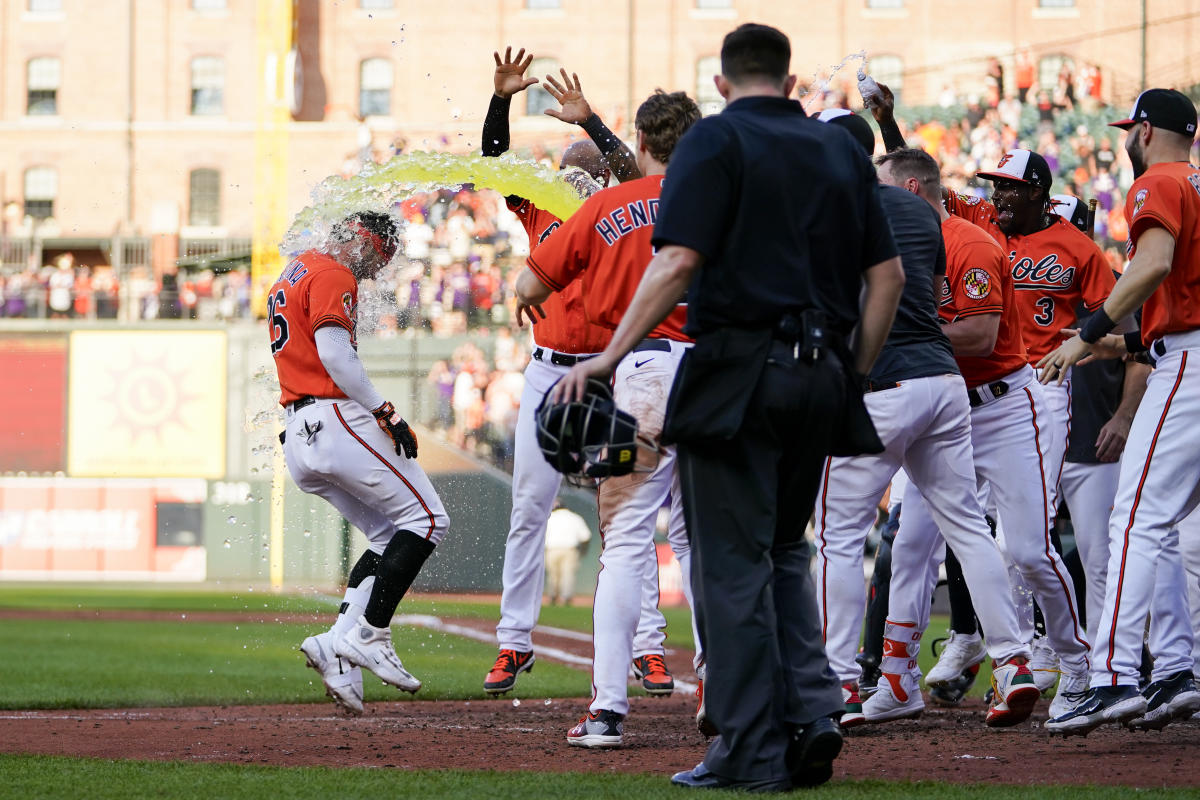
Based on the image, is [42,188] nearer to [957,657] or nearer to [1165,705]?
[957,657]

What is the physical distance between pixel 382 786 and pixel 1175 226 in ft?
11.3

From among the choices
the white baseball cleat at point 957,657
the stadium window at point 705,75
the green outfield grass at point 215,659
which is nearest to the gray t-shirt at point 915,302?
the white baseball cleat at point 957,657

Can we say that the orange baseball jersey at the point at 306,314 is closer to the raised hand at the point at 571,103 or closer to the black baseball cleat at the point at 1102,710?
the raised hand at the point at 571,103

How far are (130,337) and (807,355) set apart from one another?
2575cm

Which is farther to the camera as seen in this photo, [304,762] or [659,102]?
[659,102]

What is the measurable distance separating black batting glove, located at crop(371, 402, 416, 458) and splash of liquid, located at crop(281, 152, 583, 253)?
941 millimetres

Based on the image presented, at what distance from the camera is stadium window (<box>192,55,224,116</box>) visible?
47188 mm

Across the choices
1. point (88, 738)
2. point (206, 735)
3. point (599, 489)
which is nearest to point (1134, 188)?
point (599, 489)

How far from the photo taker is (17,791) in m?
4.71

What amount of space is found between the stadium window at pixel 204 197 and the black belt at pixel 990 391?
42.5 meters

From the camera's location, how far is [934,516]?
→ 238 inches

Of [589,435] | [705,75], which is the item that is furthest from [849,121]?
[705,75]

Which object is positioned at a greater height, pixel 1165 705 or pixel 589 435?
pixel 589 435

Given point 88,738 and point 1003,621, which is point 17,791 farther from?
point 1003,621
